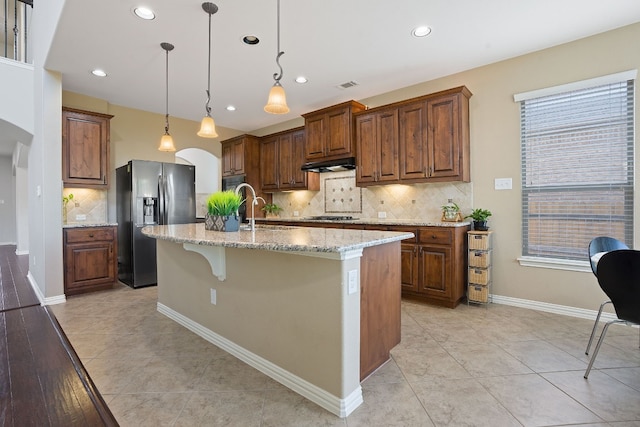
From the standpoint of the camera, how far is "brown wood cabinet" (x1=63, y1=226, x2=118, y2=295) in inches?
153

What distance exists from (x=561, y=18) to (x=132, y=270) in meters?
5.59

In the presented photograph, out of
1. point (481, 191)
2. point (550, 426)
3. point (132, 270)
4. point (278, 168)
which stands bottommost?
point (550, 426)

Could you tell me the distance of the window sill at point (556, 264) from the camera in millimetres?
3064

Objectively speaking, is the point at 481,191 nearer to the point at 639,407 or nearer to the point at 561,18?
the point at 561,18

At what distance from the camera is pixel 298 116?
562 centimetres

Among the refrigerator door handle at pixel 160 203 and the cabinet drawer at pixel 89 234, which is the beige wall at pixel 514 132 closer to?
the refrigerator door handle at pixel 160 203

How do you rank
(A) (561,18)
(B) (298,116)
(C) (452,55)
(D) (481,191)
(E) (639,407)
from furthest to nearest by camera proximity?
(B) (298,116) < (D) (481,191) < (C) (452,55) < (A) (561,18) < (E) (639,407)

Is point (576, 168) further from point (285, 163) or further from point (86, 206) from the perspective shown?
point (86, 206)

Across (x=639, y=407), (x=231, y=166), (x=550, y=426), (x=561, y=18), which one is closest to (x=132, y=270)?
(x=231, y=166)

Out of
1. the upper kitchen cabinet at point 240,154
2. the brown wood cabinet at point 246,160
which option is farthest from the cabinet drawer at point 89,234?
the upper kitchen cabinet at point 240,154

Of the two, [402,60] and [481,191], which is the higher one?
[402,60]

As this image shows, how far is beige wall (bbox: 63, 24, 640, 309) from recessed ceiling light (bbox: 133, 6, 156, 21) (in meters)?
3.08

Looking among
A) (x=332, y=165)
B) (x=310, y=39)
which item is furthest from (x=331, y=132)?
(x=310, y=39)

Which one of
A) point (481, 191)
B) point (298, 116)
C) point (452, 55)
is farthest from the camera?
point (298, 116)
